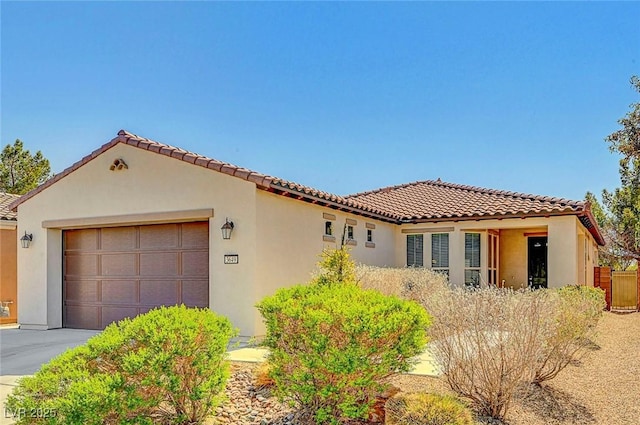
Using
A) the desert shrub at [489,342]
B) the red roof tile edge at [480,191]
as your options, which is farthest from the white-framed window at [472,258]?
the desert shrub at [489,342]

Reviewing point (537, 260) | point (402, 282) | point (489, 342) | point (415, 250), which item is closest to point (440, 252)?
point (415, 250)

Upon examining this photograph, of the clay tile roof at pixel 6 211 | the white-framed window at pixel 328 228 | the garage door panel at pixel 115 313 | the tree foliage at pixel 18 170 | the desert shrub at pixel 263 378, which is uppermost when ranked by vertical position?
the tree foliage at pixel 18 170

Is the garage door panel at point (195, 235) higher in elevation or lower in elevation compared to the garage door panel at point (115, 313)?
higher

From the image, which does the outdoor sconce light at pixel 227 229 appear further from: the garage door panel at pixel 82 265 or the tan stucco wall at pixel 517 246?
the tan stucco wall at pixel 517 246

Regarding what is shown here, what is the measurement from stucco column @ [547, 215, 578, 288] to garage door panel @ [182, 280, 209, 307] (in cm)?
1094

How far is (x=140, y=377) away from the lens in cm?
560

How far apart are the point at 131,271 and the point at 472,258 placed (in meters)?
11.2

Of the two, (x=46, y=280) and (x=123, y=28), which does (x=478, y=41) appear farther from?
(x=46, y=280)

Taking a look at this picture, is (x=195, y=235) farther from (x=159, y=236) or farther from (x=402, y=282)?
(x=402, y=282)

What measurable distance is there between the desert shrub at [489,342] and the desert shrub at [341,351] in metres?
0.84

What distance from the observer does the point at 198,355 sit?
236 inches

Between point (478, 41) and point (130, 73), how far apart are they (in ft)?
35.6

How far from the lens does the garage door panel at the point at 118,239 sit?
532 inches

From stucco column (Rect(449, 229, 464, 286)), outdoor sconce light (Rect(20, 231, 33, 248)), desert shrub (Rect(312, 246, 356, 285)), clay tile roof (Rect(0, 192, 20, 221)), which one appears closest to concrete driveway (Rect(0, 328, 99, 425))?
outdoor sconce light (Rect(20, 231, 33, 248))
